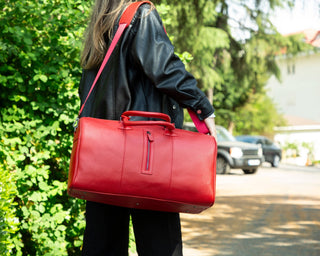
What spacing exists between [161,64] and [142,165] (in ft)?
1.41

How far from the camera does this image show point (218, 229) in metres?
6.27

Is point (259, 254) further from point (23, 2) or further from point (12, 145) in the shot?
point (23, 2)

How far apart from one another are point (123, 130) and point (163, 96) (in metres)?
0.28

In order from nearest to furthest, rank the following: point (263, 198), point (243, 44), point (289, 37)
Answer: point (263, 198)
point (243, 44)
point (289, 37)

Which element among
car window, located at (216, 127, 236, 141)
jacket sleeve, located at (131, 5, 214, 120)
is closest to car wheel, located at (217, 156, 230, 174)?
car window, located at (216, 127, 236, 141)

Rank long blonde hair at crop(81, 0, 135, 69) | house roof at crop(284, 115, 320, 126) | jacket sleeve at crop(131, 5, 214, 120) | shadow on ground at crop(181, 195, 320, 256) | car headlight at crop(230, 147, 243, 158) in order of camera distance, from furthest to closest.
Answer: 1. house roof at crop(284, 115, 320, 126)
2. car headlight at crop(230, 147, 243, 158)
3. shadow on ground at crop(181, 195, 320, 256)
4. long blonde hair at crop(81, 0, 135, 69)
5. jacket sleeve at crop(131, 5, 214, 120)

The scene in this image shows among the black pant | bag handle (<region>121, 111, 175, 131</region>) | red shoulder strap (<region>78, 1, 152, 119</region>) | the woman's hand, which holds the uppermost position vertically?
red shoulder strap (<region>78, 1, 152, 119</region>)

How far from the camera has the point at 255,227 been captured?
6.38m

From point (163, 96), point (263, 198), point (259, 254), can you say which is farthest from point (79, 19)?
point (263, 198)

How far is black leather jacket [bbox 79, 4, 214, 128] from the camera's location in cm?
205

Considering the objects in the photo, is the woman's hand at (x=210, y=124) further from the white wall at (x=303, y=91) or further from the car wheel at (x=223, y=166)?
the white wall at (x=303, y=91)

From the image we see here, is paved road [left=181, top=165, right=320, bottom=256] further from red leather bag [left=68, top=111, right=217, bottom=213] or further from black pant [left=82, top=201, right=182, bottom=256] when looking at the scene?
red leather bag [left=68, top=111, right=217, bottom=213]

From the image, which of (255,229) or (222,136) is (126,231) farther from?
(222,136)

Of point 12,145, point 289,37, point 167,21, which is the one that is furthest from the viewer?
point 289,37
